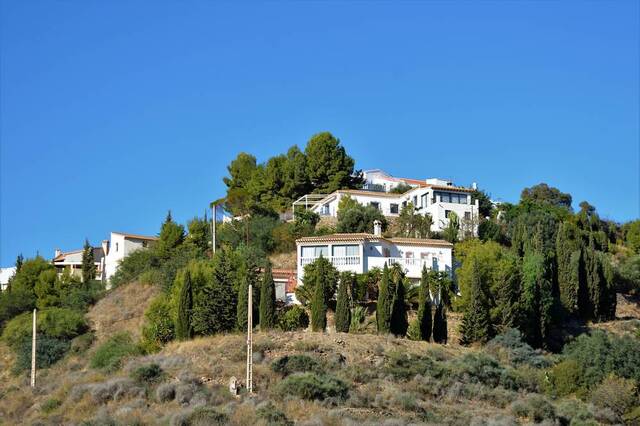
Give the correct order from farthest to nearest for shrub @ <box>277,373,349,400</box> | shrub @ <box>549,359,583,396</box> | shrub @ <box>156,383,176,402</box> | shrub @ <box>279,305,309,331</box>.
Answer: shrub @ <box>279,305,309,331</box>, shrub @ <box>549,359,583,396</box>, shrub @ <box>156,383,176,402</box>, shrub @ <box>277,373,349,400</box>

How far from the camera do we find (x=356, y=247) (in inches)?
1986

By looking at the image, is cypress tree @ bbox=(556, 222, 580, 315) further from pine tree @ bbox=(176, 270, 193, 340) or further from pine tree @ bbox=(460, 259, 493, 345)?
pine tree @ bbox=(176, 270, 193, 340)

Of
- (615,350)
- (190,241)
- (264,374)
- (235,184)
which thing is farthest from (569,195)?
(264,374)

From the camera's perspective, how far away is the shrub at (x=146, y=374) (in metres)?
38.2

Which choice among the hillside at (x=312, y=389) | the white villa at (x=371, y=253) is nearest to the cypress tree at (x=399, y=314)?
the hillside at (x=312, y=389)

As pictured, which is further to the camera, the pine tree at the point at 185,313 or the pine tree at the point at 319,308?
the pine tree at the point at 185,313

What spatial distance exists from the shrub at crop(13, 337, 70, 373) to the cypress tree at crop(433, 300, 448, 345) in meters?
21.2

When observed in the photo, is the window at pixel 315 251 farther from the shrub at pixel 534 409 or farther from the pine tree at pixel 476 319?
the shrub at pixel 534 409

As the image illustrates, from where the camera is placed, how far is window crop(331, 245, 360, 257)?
165ft

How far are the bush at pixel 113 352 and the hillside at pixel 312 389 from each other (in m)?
Result: 1.25

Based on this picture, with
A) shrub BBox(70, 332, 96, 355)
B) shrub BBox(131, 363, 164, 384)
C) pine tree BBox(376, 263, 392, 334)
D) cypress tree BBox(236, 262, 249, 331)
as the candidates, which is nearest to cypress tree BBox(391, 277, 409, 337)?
pine tree BBox(376, 263, 392, 334)

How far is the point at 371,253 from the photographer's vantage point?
50.7 m

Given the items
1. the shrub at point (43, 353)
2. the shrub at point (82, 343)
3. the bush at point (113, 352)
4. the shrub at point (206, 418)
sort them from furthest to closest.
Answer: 1. the shrub at point (82, 343)
2. the shrub at point (43, 353)
3. the bush at point (113, 352)
4. the shrub at point (206, 418)

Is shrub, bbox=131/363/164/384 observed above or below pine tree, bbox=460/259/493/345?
below
